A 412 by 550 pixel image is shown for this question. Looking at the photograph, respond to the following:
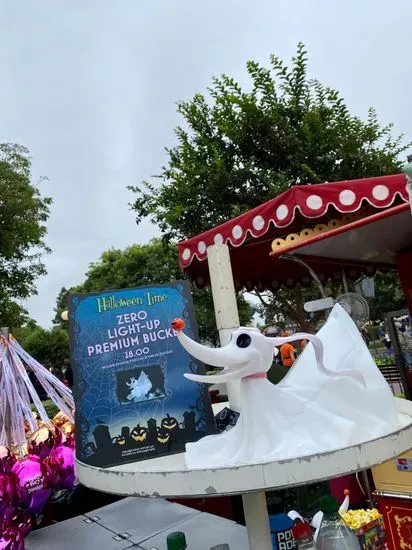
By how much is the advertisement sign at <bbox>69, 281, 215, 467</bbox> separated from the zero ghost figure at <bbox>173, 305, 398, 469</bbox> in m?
0.12

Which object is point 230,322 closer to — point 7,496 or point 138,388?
point 138,388

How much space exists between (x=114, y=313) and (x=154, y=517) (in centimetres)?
127

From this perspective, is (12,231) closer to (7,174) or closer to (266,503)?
(7,174)

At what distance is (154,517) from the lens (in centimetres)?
209

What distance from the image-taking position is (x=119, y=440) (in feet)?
3.91

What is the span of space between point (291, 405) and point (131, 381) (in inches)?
16.9

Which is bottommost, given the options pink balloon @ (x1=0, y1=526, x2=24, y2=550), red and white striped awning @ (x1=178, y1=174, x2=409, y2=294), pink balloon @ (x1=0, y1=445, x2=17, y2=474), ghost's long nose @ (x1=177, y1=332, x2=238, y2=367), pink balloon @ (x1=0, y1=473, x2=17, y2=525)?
pink balloon @ (x1=0, y1=526, x2=24, y2=550)

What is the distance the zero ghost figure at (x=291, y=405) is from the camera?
106cm

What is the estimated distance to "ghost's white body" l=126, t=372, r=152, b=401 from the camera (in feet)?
4.06

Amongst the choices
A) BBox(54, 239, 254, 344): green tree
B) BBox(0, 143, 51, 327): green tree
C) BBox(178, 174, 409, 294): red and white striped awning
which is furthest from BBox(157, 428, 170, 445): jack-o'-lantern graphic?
BBox(54, 239, 254, 344): green tree

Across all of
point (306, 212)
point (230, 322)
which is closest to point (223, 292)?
point (230, 322)

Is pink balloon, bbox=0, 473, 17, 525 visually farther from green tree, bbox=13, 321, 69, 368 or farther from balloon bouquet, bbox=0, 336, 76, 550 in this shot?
green tree, bbox=13, 321, 69, 368

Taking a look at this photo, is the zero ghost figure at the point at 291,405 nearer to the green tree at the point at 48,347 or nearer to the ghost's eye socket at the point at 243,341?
the ghost's eye socket at the point at 243,341

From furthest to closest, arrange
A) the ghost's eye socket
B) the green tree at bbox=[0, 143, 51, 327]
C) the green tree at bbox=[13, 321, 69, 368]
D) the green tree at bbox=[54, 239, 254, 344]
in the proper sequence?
the green tree at bbox=[13, 321, 69, 368]
the green tree at bbox=[54, 239, 254, 344]
the green tree at bbox=[0, 143, 51, 327]
the ghost's eye socket
